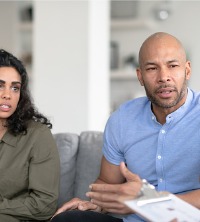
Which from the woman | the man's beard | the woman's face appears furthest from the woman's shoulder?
the man's beard

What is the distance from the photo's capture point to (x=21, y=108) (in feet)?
7.62

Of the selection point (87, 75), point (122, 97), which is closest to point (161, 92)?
point (87, 75)

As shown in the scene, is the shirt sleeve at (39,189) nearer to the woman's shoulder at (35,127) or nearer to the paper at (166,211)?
the woman's shoulder at (35,127)

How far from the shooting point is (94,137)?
2439mm

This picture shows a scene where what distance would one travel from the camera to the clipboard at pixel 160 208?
52.0 inches

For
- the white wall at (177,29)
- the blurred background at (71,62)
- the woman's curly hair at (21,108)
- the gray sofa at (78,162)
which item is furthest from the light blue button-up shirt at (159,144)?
the white wall at (177,29)

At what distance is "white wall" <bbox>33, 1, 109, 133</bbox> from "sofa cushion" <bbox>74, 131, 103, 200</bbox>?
0.96 metres

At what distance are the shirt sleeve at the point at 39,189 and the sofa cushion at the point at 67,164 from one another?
0.23m

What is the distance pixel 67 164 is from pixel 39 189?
35cm

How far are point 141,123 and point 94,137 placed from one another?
0.48 metres

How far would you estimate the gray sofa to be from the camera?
2.37 metres

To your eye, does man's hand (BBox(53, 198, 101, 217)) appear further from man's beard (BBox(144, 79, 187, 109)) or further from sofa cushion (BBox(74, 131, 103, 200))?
man's beard (BBox(144, 79, 187, 109))

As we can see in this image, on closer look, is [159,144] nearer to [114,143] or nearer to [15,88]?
[114,143]

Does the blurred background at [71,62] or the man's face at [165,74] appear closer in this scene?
the man's face at [165,74]
